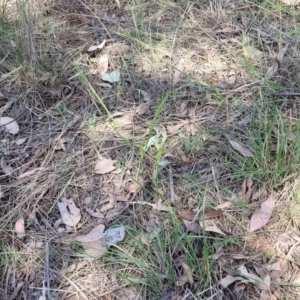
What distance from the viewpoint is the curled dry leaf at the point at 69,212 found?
5.98 feet

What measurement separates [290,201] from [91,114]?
927 millimetres

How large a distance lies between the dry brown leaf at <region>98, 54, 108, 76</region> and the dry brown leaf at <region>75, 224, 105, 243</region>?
844mm

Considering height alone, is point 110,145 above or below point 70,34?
below

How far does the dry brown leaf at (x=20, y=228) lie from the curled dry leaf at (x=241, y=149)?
854 mm

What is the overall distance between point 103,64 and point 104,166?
25.1 inches

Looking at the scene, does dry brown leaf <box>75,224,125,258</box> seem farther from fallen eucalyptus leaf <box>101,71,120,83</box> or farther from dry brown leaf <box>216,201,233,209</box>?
fallen eucalyptus leaf <box>101,71,120,83</box>

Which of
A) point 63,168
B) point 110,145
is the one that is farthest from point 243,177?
point 63,168

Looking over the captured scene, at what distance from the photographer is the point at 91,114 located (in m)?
2.15

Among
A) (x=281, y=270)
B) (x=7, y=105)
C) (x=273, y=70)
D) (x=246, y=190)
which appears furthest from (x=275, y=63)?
(x=7, y=105)

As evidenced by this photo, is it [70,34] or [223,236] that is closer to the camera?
[223,236]

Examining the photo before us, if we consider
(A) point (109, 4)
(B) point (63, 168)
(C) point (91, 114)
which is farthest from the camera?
(A) point (109, 4)

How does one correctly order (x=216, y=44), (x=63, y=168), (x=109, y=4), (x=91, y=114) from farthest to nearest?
(x=109, y=4) → (x=216, y=44) → (x=91, y=114) → (x=63, y=168)

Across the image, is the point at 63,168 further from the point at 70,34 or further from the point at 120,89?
the point at 70,34

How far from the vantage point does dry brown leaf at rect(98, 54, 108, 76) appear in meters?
2.34
